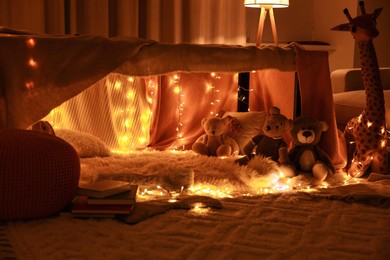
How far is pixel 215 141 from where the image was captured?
87.1 inches

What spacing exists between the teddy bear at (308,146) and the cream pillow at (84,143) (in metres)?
0.81

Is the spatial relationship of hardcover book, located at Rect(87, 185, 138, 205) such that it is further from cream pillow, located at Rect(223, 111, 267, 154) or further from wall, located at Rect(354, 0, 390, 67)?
wall, located at Rect(354, 0, 390, 67)

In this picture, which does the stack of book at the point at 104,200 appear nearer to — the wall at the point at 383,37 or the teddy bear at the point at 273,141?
the teddy bear at the point at 273,141

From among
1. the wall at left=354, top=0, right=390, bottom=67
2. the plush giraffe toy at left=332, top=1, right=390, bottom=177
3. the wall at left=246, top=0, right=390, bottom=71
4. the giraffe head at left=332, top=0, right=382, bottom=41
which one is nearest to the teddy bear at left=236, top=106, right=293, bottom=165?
the plush giraffe toy at left=332, top=1, right=390, bottom=177

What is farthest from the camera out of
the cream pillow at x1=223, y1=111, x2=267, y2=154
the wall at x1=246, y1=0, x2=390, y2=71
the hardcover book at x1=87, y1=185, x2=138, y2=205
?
the wall at x1=246, y1=0, x2=390, y2=71

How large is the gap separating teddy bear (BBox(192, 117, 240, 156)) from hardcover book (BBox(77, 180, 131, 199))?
0.69 meters

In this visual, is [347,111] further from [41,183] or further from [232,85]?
[41,183]

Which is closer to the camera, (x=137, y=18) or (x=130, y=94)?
(x=130, y=94)

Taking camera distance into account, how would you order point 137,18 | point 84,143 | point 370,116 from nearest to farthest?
point 370,116, point 84,143, point 137,18

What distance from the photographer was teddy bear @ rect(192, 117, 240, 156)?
2.16m

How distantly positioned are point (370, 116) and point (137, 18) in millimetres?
1799

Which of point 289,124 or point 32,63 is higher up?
point 32,63

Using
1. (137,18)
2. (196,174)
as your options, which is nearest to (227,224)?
(196,174)

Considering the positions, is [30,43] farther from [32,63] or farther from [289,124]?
[289,124]
